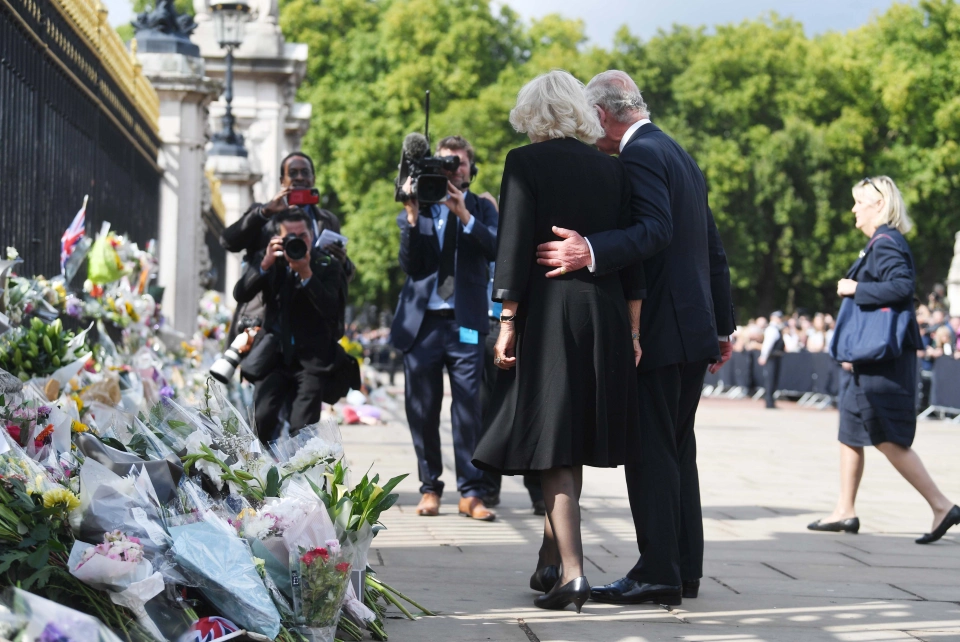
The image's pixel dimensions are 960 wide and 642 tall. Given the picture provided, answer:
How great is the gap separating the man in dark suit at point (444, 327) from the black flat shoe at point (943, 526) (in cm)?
236

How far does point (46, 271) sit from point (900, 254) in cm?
474

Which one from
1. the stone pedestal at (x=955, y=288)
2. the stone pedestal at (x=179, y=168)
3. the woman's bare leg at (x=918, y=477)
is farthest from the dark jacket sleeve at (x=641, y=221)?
the stone pedestal at (x=955, y=288)

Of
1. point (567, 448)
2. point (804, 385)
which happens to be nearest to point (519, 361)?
point (567, 448)

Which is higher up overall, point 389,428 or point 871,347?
point 871,347

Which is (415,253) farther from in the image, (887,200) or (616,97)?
(887,200)

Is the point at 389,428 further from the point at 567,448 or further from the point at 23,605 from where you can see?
the point at 23,605

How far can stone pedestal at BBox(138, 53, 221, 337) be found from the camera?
11469mm

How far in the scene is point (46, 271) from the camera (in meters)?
7.30

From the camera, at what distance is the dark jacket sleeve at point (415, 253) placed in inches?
297

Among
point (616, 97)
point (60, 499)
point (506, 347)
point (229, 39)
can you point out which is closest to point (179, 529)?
point (60, 499)

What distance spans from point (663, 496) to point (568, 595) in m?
0.58

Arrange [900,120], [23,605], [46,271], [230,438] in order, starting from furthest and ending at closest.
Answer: [900,120]
[46,271]
[230,438]
[23,605]

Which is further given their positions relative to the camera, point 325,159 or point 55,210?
point 325,159

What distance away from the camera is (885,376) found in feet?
24.6
